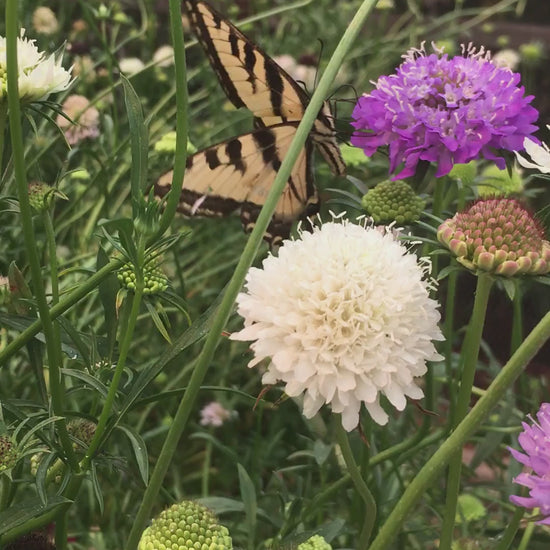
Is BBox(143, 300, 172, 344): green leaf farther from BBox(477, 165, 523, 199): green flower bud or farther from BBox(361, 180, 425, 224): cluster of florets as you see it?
BBox(477, 165, 523, 199): green flower bud

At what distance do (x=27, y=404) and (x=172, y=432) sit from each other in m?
0.24

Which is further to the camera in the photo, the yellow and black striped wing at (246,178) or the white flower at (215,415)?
the white flower at (215,415)

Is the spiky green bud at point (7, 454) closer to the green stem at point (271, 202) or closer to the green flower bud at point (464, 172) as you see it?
the green stem at point (271, 202)

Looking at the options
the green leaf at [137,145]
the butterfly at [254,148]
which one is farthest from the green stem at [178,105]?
the butterfly at [254,148]

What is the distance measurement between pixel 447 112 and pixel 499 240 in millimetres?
256

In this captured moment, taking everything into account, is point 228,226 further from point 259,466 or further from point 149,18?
point 259,466

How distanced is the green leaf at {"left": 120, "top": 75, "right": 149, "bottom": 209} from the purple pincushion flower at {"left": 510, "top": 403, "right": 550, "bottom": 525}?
12.0 inches

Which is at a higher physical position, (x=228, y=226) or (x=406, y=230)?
(x=406, y=230)

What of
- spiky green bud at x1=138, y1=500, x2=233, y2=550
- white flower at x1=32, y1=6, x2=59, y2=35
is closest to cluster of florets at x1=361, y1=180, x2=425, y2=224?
spiky green bud at x1=138, y1=500, x2=233, y2=550

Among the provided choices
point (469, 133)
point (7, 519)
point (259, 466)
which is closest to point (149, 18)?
point (259, 466)

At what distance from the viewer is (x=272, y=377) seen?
0.51 meters

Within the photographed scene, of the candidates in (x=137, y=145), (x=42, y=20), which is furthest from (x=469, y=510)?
(x=42, y=20)

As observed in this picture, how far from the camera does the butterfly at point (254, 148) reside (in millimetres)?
1108

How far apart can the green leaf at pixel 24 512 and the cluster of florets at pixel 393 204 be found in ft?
1.36
